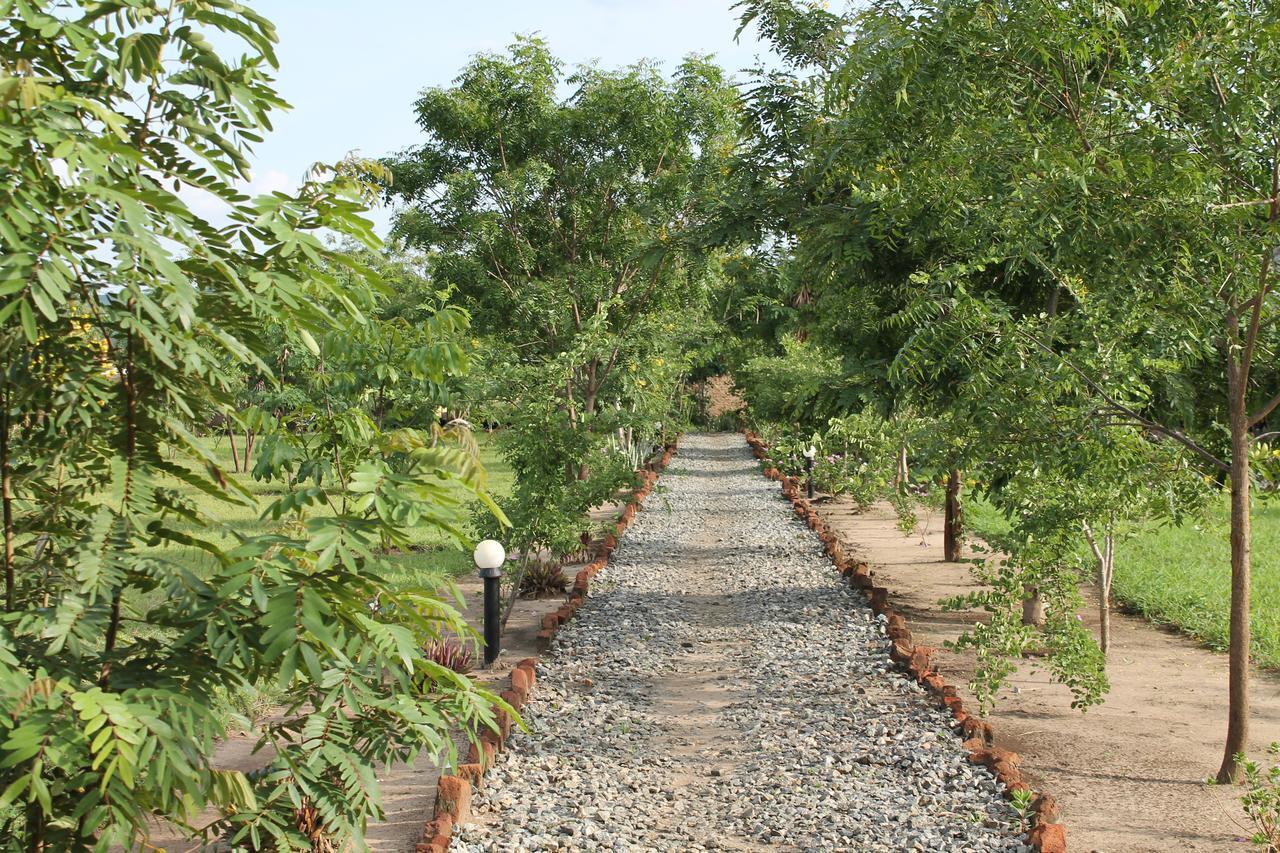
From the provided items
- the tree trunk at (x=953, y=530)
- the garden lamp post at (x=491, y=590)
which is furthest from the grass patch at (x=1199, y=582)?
the garden lamp post at (x=491, y=590)

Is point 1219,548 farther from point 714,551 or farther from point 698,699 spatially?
point 698,699

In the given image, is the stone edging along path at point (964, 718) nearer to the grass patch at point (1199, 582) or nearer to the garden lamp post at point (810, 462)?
the grass patch at point (1199, 582)

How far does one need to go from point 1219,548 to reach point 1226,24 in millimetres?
9866

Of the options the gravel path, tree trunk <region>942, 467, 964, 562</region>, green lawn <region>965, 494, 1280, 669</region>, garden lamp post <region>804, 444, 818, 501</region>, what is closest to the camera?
the gravel path

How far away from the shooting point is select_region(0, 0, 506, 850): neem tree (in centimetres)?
223

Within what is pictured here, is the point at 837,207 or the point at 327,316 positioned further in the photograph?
the point at 837,207

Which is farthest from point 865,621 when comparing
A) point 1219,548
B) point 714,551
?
point 1219,548

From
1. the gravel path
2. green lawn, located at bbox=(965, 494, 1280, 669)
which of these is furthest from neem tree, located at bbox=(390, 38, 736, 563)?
green lawn, located at bbox=(965, 494, 1280, 669)

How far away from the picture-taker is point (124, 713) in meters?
2.22

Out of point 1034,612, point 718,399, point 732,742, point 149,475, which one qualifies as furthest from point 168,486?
point 718,399

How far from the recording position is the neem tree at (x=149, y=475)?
2.23 m

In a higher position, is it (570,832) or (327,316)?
(327,316)

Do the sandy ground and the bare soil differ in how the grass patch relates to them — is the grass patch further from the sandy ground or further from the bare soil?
the bare soil

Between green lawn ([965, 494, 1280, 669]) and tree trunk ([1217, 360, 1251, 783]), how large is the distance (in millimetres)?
1094
